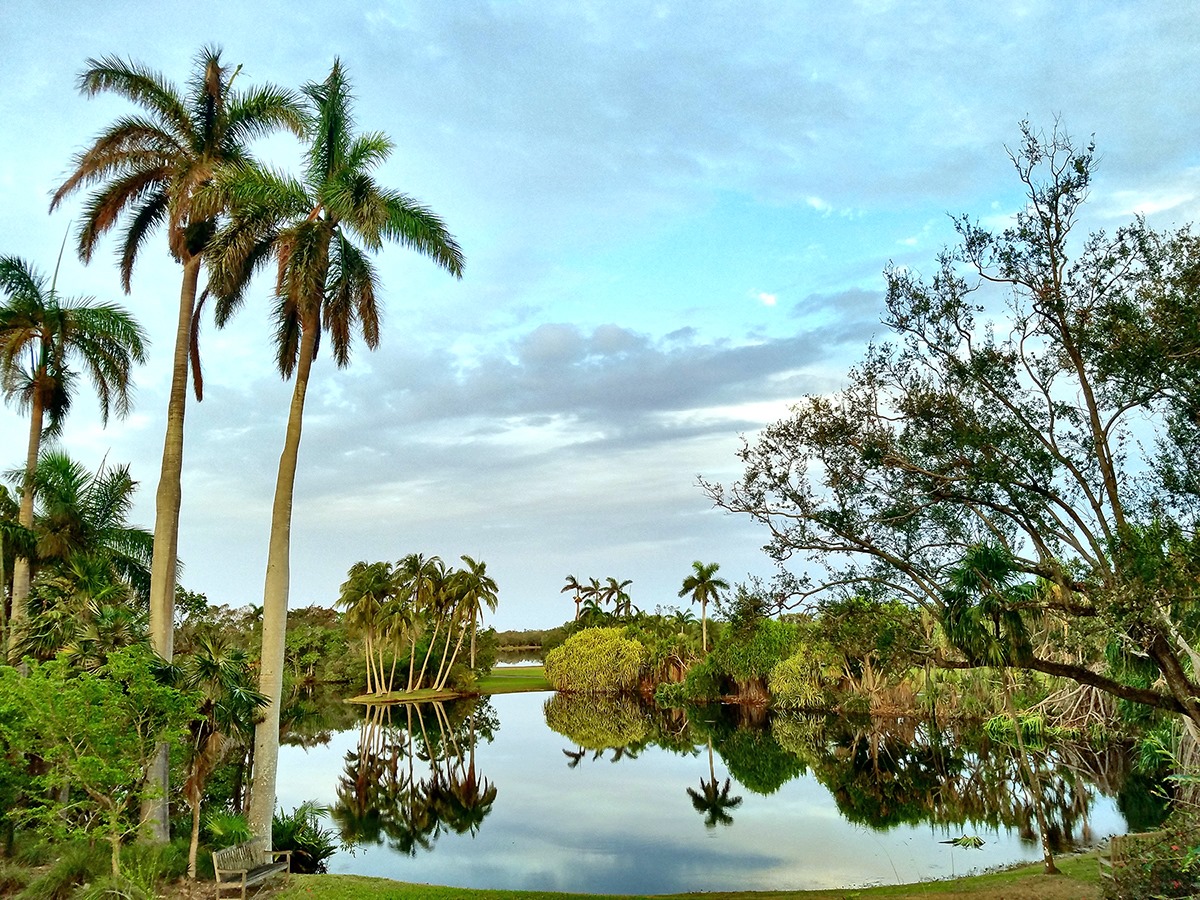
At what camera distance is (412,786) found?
34.9 m

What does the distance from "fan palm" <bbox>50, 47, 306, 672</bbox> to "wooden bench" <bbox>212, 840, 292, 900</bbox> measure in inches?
277

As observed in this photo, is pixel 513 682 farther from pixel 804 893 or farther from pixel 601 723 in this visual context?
pixel 804 893

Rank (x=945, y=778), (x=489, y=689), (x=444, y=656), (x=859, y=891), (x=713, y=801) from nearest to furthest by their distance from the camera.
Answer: (x=859, y=891)
(x=713, y=801)
(x=945, y=778)
(x=444, y=656)
(x=489, y=689)

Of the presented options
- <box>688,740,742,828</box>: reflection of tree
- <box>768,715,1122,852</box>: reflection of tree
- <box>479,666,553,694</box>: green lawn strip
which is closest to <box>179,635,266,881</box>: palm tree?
<box>688,740,742,828</box>: reflection of tree

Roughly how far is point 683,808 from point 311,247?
24.6 meters

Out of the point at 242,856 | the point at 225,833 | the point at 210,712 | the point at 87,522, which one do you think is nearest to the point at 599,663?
the point at 87,522

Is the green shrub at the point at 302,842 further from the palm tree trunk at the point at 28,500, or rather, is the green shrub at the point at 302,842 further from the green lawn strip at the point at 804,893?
the palm tree trunk at the point at 28,500

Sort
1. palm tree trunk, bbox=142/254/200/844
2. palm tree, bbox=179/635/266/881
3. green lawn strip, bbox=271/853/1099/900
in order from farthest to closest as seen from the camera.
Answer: palm tree trunk, bbox=142/254/200/844
green lawn strip, bbox=271/853/1099/900
palm tree, bbox=179/635/266/881

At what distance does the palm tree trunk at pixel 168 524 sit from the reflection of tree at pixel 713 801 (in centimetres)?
1869

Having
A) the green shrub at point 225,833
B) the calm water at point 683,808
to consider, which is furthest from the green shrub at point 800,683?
the green shrub at point 225,833

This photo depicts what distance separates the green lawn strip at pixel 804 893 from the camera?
15523mm

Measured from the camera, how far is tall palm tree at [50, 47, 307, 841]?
19328 millimetres

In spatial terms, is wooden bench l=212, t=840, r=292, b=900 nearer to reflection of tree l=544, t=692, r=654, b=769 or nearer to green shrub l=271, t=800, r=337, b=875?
green shrub l=271, t=800, r=337, b=875

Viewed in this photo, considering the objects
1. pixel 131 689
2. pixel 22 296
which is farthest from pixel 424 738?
pixel 131 689
